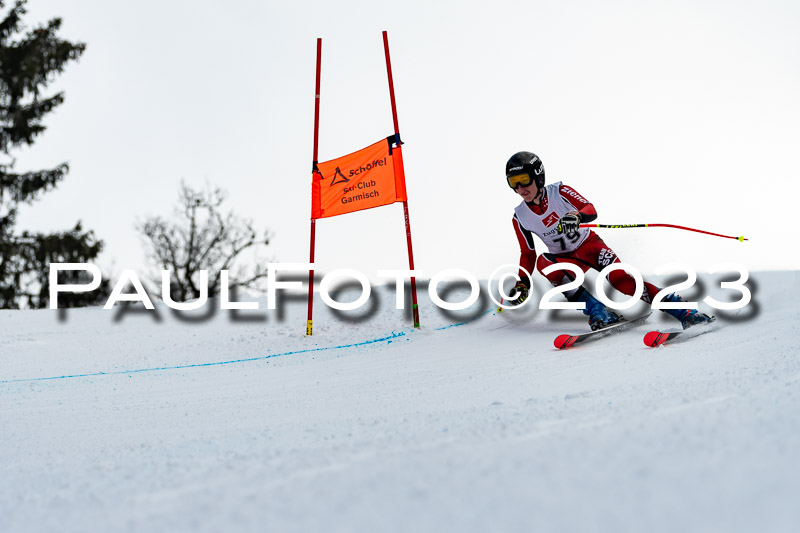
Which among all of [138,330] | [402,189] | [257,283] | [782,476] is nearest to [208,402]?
[782,476]

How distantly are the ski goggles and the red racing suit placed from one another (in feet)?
0.61

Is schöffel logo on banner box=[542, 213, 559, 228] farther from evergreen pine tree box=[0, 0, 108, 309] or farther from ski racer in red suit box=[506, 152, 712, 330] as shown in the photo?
evergreen pine tree box=[0, 0, 108, 309]

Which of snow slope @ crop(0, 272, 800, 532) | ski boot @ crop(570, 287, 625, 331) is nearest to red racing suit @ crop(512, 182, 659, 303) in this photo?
ski boot @ crop(570, 287, 625, 331)

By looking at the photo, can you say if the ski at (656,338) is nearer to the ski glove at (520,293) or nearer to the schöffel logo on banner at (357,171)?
the ski glove at (520,293)

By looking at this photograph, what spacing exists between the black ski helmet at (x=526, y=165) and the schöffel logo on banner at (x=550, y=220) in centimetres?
26

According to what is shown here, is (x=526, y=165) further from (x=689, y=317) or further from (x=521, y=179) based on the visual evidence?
(x=689, y=317)

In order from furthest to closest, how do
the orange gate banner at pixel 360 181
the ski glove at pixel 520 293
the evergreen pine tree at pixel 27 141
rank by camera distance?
the evergreen pine tree at pixel 27 141
the orange gate banner at pixel 360 181
the ski glove at pixel 520 293

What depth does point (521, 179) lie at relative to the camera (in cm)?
466

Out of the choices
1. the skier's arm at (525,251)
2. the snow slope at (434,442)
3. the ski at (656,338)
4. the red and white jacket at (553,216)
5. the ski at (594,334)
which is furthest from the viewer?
the skier's arm at (525,251)

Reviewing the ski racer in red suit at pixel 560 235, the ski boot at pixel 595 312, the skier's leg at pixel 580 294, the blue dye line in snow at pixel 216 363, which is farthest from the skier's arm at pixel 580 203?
the blue dye line in snow at pixel 216 363

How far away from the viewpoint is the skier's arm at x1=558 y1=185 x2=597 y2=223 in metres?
4.62

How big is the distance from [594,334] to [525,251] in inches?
37.0

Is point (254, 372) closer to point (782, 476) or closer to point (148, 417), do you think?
point (148, 417)

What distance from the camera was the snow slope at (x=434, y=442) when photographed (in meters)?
1.17
